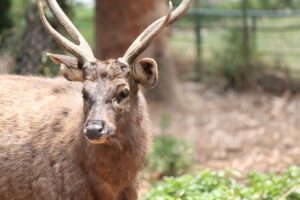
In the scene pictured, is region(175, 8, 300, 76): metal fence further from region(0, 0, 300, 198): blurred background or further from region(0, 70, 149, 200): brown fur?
region(0, 70, 149, 200): brown fur

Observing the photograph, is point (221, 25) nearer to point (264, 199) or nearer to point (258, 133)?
point (258, 133)

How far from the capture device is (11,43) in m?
9.23

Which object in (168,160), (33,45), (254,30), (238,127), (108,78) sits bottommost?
(168,160)

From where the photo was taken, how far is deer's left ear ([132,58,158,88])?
5258 mm

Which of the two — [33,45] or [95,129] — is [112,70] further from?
[33,45]

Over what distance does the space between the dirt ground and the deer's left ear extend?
4974 millimetres

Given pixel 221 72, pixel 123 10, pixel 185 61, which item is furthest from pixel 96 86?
pixel 185 61

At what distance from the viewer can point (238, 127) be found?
39.8 ft

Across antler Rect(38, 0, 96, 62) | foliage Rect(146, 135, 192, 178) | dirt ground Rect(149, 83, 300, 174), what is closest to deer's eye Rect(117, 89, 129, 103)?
antler Rect(38, 0, 96, 62)

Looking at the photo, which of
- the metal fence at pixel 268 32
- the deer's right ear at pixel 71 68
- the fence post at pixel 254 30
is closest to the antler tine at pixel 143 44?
the deer's right ear at pixel 71 68

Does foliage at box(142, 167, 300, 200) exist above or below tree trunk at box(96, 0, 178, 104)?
below

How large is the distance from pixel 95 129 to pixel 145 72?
748mm

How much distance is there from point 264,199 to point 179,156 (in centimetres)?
381

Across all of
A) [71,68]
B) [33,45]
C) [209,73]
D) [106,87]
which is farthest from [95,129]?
[209,73]
